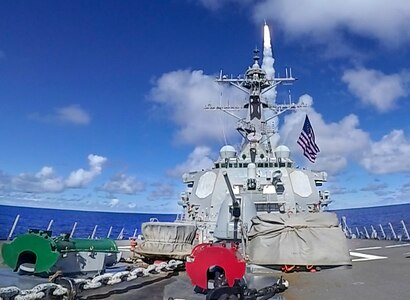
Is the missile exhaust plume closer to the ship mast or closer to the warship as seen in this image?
the ship mast

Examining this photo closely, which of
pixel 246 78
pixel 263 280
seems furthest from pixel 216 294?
pixel 246 78

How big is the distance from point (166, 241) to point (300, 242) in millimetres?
3385

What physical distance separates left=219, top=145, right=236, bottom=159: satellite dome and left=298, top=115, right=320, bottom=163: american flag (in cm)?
297

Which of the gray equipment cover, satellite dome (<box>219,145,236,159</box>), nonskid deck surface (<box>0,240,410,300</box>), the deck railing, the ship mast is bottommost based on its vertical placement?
nonskid deck surface (<box>0,240,410,300</box>)

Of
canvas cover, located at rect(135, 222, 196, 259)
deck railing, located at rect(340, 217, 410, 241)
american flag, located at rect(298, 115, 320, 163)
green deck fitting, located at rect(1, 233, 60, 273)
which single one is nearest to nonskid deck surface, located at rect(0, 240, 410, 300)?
green deck fitting, located at rect(1, 233, 60, 273)

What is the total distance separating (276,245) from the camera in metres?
8.02

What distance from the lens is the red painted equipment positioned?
5.56m

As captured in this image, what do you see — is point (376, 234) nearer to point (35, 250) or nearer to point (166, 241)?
point (166, 241)

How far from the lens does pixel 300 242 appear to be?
7.88 metres

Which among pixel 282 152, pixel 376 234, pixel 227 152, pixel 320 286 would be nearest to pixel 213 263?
pixel 320 286

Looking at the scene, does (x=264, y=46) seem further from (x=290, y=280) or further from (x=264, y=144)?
(x=290, y=280)

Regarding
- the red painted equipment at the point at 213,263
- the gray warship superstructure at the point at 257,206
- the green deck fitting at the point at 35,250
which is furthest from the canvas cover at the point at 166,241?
the red painted equipment at the point at 213,263

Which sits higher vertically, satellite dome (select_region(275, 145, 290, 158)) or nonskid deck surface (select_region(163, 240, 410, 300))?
satellite dome (select_region(275, 145, 290, 158))

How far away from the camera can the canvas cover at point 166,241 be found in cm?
967
